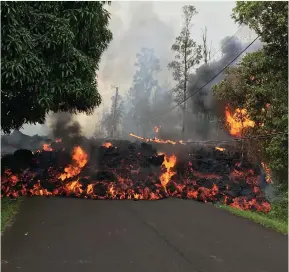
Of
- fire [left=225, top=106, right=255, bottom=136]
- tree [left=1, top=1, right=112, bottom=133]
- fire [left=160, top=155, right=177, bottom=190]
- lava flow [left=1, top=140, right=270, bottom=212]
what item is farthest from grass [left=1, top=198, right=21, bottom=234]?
fire [left=225, top=106, right=255, bottom=136]

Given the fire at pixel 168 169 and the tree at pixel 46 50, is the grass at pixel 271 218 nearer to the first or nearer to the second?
the fire at pixel 168 169

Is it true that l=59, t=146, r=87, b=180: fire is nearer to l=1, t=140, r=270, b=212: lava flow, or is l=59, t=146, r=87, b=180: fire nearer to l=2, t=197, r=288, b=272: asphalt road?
l=1, t=140, r=270, b=212: lava flow

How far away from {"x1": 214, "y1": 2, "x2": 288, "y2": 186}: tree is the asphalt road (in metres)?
3.62

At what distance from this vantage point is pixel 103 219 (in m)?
10.6

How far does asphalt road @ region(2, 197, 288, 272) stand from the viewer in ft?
22.0

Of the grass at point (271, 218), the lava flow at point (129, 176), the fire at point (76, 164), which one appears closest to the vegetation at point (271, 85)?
the grass at point (271, 218)

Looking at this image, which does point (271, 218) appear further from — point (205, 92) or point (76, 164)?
point (205, 92)

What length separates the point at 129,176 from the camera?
54.8 ft

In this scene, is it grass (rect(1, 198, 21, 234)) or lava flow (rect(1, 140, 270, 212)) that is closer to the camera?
grass (rect(1, 198, 21, 234))

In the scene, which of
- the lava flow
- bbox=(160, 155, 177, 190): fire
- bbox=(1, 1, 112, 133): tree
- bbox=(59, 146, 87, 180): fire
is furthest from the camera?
bbox=(160, 155, 177, 190): fire

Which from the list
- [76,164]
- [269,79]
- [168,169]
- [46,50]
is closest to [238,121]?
[269,79]

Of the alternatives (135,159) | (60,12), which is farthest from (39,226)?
(135,159)

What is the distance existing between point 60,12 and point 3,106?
3817mm

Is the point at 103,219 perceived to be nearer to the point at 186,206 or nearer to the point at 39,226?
the point at 39,226
